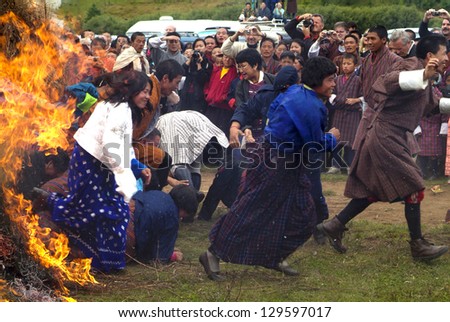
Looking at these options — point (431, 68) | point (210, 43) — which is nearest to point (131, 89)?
point (431, 68)

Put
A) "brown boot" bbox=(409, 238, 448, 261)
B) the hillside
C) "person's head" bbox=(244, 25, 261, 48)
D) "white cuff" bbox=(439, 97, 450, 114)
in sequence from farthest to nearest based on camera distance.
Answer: "person's head" bbox=(244, 25, 261, 48) < the hillside < "white cuff" bbox=(439, 97, 450, 114) < "brown boot" bbox=(409, 238, 448, 261)

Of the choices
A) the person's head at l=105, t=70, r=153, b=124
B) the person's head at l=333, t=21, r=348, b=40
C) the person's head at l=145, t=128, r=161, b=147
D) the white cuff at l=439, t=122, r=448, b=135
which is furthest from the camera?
the person's head at l=333, t=21, r=348, b=40

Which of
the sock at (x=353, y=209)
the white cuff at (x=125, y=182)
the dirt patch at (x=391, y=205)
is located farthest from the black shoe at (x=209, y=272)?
the dirt patch at (x=391, y=205)

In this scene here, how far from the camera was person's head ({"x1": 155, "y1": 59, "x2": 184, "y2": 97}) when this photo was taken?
29.9ft

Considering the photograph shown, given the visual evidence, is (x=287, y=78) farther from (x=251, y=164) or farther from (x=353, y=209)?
(x=353, y=209)

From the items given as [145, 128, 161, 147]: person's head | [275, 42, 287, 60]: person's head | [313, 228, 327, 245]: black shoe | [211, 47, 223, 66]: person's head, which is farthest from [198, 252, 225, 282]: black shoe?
[275, 42, 287, 60]: person's head

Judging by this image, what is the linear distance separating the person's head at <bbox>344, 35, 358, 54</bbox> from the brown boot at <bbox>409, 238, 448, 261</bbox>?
483 centimetres

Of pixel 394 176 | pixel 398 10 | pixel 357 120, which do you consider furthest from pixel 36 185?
pixel 398 10

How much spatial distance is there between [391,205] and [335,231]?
2.78 meters

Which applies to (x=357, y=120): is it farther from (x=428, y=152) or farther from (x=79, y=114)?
(x=79, y=114)

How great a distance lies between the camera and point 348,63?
1192 cm

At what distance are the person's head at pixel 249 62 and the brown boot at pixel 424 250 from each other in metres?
2.80

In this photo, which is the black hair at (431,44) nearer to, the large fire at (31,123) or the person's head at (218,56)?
the large fire at (31,123)

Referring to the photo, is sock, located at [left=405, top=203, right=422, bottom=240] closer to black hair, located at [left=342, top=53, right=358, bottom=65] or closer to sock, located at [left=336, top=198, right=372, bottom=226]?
sock, located at [left=336, top=198, right=372, bottom=226]
